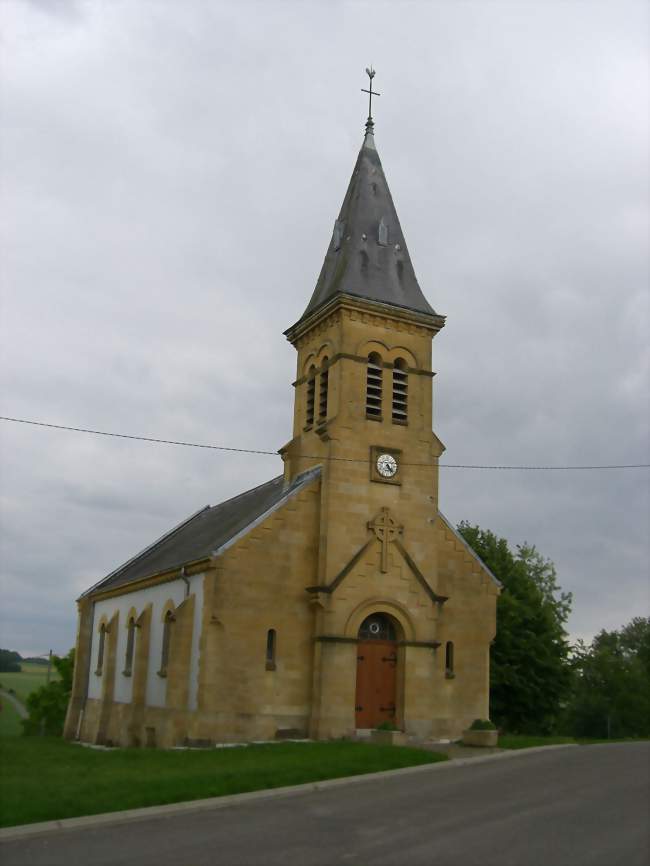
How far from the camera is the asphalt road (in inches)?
448

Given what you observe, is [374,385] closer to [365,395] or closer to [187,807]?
[365,395]

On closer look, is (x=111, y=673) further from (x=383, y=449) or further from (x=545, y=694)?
(x=545, y=694)

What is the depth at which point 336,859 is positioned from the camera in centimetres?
1135

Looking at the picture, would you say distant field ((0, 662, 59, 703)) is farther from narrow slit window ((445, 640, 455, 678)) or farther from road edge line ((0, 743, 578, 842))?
road edge line ((0, 743, 578, 842))

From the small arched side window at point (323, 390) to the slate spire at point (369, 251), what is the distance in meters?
2.16

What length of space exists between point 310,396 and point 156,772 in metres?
15.9

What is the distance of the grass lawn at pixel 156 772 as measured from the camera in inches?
562

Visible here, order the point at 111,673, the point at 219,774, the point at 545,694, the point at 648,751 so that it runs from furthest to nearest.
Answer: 1. the point at 545,694
2. the point at 111,673
3. the point at 648,751
4. the point at 219,774

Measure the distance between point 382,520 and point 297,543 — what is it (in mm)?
2851

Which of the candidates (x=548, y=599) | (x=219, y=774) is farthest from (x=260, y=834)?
(x=548, y=599)

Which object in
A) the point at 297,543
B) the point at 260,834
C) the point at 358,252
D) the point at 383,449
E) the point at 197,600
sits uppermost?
the point at 358,252

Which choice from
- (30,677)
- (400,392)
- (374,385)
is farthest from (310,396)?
(30,677)

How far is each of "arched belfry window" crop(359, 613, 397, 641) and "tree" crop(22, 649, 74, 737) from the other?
25798 millimetres

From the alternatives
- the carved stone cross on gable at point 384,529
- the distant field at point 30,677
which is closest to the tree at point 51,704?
the distant field at point 30,677
